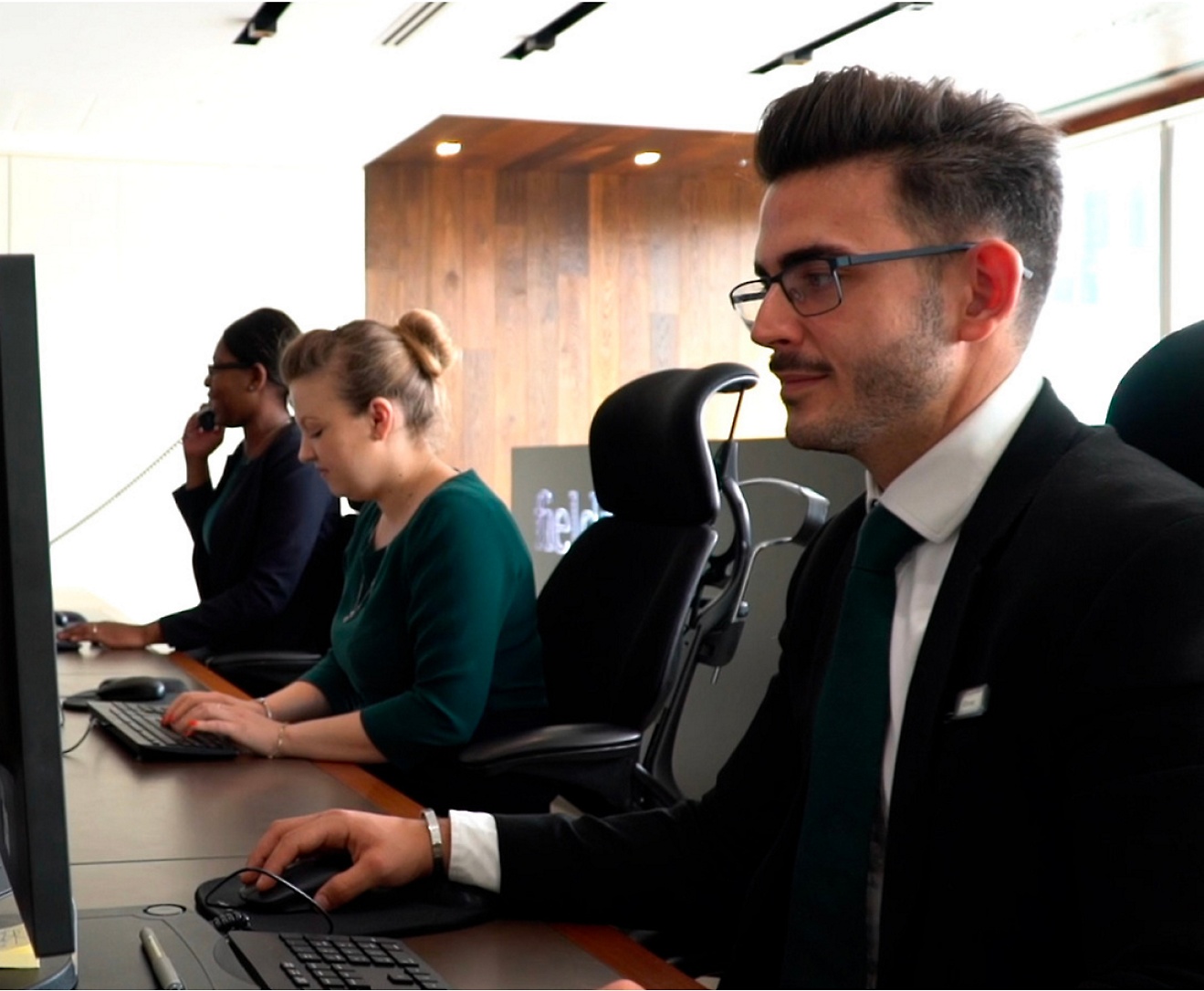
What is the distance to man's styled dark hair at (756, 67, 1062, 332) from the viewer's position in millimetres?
1186

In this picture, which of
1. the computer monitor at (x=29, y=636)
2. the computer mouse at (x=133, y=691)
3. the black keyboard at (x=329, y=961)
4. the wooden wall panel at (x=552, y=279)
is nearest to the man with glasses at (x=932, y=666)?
the black keyboard at (x=329, y=961)

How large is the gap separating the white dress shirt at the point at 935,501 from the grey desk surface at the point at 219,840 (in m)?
0.28

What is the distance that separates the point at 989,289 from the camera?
1186mm

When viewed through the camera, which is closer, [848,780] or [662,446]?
[848,780]

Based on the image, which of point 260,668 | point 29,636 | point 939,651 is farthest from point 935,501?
point 260,668

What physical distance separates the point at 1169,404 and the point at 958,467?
160mm

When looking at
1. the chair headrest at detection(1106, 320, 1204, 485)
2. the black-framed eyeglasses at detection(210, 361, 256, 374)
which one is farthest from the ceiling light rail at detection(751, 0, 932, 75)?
the chair headrest at detection(1106, 320, 1204, 485)

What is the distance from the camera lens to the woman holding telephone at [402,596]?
208cm

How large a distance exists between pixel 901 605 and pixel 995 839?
21 cm

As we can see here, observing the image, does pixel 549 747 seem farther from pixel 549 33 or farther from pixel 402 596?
pixel 549 33

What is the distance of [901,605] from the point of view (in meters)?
1.13

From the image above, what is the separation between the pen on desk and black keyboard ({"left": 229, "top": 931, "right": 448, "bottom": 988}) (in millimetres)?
53

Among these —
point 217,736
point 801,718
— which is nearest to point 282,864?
point 801,718

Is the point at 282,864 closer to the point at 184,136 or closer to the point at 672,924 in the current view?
the point at 672,924
